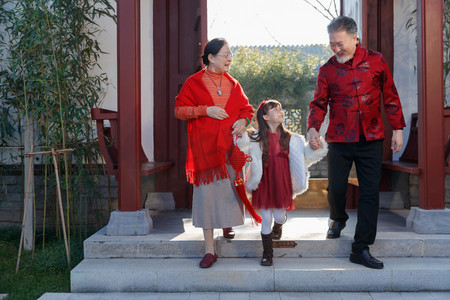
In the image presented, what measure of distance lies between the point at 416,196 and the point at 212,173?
261 cm

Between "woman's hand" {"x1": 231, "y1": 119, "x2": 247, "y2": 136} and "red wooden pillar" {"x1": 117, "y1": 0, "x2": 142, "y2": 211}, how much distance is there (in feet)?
3.00

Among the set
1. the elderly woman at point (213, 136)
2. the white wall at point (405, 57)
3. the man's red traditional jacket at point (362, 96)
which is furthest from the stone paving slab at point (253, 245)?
the white wall at point (405, 57)

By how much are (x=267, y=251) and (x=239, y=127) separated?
2.97 ft

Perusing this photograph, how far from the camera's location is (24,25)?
3.62m

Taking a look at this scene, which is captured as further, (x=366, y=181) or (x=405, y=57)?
(x=405, y=57)

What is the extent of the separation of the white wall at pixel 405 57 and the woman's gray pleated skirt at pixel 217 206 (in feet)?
8.41

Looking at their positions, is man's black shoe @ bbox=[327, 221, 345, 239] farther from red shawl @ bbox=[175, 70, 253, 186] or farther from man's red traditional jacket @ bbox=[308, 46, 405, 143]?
red shawl @ bbox=[175, 70, 253, 186]

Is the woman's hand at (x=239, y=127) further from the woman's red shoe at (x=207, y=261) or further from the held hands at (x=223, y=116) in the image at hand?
the woman's red shoe at (x=207, y=261)

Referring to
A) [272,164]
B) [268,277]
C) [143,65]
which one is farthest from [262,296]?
[143,65]

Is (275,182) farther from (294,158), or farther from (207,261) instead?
(207,261)

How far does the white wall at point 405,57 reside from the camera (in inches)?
178


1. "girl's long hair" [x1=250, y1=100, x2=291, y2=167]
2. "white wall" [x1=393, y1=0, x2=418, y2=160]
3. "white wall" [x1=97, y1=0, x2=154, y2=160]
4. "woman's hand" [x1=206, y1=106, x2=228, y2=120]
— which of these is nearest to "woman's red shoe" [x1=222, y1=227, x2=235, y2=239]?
"girl's long hair" [x1=250, y1=100, x2=291, y2=167]

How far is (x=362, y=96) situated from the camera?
285 cm

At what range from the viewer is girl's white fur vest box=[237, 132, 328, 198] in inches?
114
